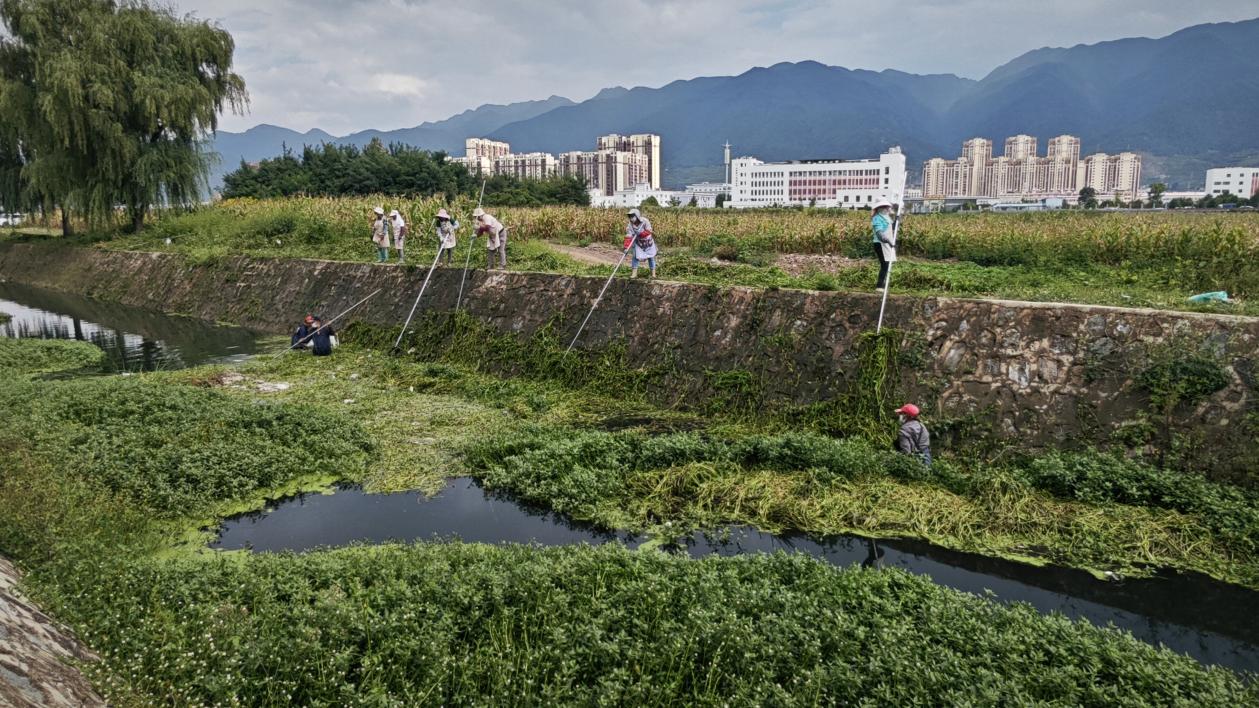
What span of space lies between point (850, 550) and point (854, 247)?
1393cm

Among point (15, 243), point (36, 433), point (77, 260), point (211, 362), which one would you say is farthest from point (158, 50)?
point (36, 433)

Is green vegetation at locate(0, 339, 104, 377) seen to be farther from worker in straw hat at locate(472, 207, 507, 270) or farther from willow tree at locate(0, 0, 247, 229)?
willow tree at locate(0, 0, 247, 229)

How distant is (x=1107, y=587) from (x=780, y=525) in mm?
3016

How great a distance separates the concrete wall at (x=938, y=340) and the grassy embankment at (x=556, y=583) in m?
1.16

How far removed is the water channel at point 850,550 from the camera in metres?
6.28

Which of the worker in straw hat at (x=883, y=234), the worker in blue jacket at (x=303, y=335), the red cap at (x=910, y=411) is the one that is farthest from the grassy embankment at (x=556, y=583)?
the worker in blue jacket at (x=303, y=335)

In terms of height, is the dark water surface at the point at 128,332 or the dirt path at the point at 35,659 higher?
the dark water surface at the point at 128,332

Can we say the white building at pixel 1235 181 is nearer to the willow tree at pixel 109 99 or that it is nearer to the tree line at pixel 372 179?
the tree line at pixel 372 179

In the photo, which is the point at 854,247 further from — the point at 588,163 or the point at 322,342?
the point at 588,163

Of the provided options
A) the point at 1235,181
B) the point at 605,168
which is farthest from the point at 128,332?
the point at 1235,181

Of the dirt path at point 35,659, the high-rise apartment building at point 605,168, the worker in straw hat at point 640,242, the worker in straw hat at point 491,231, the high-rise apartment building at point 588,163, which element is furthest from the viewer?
the high-rise apartment building at point 605,168

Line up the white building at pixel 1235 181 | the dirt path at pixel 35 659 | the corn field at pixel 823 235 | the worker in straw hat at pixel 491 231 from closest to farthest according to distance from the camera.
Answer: the dirt path at pixel 35 659 < the corn field at pixel 823 235 < the worker in straw hat at pixel 491 231 < the white building at pixel 1235 181

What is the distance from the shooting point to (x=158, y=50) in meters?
29.5

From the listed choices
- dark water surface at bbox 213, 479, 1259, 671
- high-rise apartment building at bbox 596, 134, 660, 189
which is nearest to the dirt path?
dark water surface at bbox 213, 479, 1259, 671
